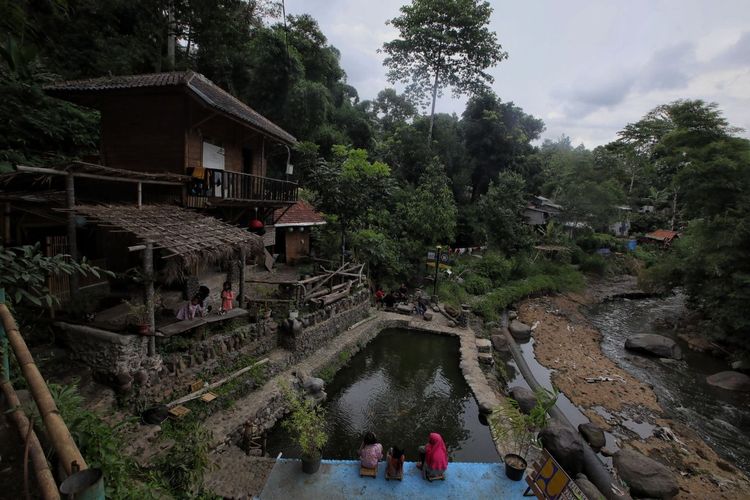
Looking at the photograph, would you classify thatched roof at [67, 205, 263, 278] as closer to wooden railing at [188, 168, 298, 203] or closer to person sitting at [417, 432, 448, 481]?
→ wooden railing at [188, 168, 298, 203]

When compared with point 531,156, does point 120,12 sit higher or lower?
higher

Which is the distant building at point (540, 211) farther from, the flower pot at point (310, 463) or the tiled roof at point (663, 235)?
the flower pot at point (310, 463)

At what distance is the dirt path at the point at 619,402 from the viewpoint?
10773 mm

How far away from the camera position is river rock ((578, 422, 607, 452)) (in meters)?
11.5

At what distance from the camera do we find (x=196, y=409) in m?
9.27

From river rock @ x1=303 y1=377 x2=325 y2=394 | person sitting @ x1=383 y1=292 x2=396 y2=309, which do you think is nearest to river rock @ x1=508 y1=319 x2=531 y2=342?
person sitting @ x1=383 y1=292 x2=396 y2=309

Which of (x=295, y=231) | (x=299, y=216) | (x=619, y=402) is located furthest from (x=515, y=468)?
(x=299, y=216)

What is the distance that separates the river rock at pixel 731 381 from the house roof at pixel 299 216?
855 inches

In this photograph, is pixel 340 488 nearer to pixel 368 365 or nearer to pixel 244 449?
pixel 244 449

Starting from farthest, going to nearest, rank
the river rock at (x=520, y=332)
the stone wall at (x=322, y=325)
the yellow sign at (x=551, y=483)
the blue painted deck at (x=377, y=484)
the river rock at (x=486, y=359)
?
the river rock at (x=520, y=332) < the river rock at (x=486, y=359) < the stone wall at (x=322, y=325) < the blue painted deck at (x=377, y=484) < the yellow sign at (x=551, y=483)

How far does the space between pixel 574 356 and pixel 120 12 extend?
29.3 meters

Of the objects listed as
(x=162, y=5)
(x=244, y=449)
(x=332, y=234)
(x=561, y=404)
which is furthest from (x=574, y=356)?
(x=162, y=5)

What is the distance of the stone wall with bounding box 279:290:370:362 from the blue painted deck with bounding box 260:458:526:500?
194 inches

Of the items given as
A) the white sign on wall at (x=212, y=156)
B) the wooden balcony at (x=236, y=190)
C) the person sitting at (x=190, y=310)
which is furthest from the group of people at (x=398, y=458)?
the white sign on wall at (x=212, y=156)
